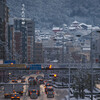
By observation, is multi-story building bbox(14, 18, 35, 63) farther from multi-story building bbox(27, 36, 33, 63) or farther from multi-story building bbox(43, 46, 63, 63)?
multi-story building bbox(43, 46, 63, 63)

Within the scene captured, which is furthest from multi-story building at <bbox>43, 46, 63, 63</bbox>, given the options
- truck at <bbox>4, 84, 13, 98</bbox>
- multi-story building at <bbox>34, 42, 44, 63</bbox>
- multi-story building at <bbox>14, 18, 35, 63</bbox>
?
truck at <bbox>4, 84, 13, 98</bbox>

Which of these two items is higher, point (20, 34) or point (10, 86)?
point (20, 34)

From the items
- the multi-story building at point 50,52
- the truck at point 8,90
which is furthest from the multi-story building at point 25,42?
the truck at point 8,90

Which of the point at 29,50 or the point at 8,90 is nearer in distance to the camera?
the point at 8,90

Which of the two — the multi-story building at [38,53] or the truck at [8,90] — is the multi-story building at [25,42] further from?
the truck at [8,90]

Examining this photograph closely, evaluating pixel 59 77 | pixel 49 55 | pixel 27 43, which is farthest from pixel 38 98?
pixel 49 55

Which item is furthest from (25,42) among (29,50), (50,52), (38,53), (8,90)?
(8,90)

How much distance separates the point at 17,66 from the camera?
112ft

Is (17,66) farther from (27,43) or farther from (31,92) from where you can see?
(27,43)

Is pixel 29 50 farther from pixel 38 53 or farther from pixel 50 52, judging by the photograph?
pixel 50 52

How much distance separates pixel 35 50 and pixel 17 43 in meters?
11.9

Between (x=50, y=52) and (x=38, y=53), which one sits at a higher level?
(x=50, y=52)

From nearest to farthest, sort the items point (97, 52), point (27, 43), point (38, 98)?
point (38, 98), point (97, 52), point (27, 43)

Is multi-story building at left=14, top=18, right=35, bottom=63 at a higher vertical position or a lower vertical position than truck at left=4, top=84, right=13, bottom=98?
higher
